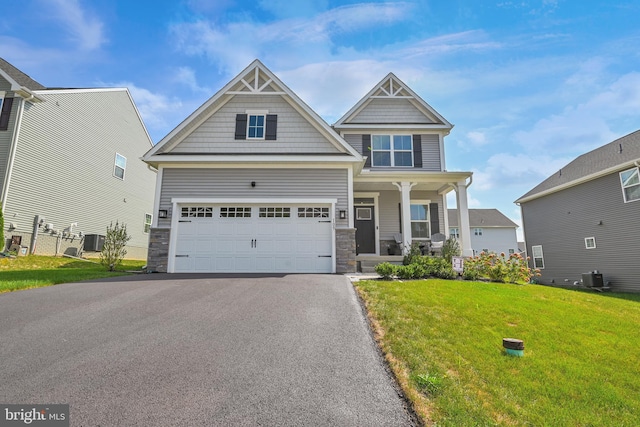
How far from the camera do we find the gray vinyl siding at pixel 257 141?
1084 centimetres

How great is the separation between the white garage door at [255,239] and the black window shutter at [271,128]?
250 centimetres

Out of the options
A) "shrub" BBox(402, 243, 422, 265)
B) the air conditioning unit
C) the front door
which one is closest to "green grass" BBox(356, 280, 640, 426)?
"shrub" BBox(402, 243, 422, 265)

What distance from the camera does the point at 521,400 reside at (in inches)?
112

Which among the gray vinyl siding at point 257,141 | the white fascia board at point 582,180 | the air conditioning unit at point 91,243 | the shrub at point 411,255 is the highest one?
the gray vinyl siding at point 257,141

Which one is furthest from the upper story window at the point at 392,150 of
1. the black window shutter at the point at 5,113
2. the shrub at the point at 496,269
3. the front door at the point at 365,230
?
the black window shutter at the point at 5,113

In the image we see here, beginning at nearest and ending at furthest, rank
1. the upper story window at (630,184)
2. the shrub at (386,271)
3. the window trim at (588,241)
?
the shrub at (386,271) < the upper story window at (630,184) < the window trim at (588,241)

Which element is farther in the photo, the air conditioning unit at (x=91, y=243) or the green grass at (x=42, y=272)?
the air conditioning unit at (x=91, y=243)

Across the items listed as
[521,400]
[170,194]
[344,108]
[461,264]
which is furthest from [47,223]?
[521,400]

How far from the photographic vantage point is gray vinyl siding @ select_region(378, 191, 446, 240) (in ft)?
44.1

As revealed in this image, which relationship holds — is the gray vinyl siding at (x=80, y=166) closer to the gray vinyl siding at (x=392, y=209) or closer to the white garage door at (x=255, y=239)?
the white garage door at (x=255, y=239)

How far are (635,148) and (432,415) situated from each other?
16440mm

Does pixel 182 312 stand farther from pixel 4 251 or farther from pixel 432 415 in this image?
pixel 4 251

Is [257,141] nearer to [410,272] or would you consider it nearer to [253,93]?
[253,93]

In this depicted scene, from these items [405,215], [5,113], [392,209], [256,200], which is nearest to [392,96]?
[392,209]
